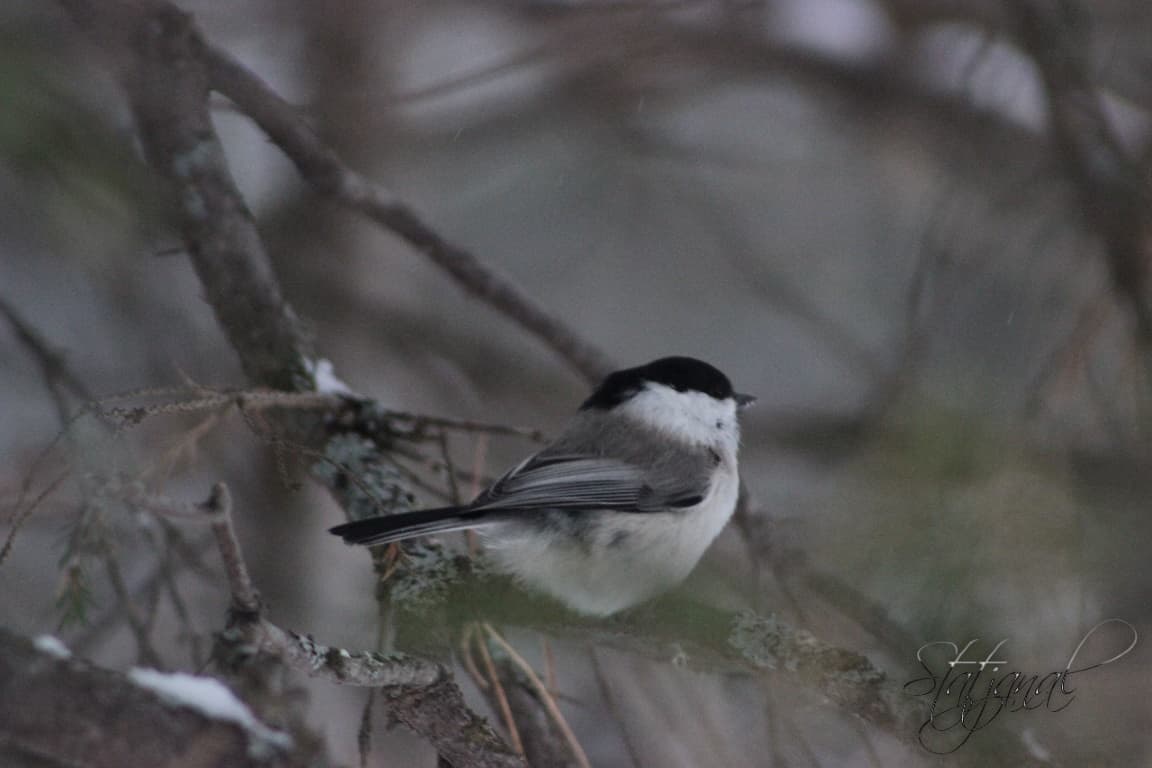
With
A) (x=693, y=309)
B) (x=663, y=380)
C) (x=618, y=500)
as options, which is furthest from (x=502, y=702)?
(x=693, y=309)

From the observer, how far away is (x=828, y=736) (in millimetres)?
1876

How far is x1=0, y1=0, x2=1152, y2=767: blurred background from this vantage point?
1306mm

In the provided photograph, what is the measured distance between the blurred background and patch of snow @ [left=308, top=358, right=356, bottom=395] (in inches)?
11.1

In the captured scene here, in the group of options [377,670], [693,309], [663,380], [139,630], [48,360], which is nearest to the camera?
[377,670]

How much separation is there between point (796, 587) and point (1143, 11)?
260 cm

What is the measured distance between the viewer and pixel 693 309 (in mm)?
5285

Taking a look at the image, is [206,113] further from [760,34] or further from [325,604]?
[760,34]

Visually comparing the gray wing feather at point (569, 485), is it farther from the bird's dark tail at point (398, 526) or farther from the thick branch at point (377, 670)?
the thick branch at point (377, 670)

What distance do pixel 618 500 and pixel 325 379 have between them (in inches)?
24.0

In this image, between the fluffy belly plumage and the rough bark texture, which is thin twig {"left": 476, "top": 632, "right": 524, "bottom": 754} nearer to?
the fluffy belly plumage

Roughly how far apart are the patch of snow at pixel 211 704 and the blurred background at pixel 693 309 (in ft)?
0.85

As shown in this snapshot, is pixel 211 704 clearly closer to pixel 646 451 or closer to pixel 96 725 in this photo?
pixel 96 725

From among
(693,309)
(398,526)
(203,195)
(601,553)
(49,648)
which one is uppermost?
(203,195)

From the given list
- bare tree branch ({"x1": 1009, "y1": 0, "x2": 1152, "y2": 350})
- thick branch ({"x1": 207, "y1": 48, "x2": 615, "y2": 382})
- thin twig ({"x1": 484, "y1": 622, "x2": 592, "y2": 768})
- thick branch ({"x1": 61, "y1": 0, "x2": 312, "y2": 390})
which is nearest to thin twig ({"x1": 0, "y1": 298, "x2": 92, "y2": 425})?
thick branch ({"x1": 61, "y1": 0, "x2": 312, "y2": 390})
